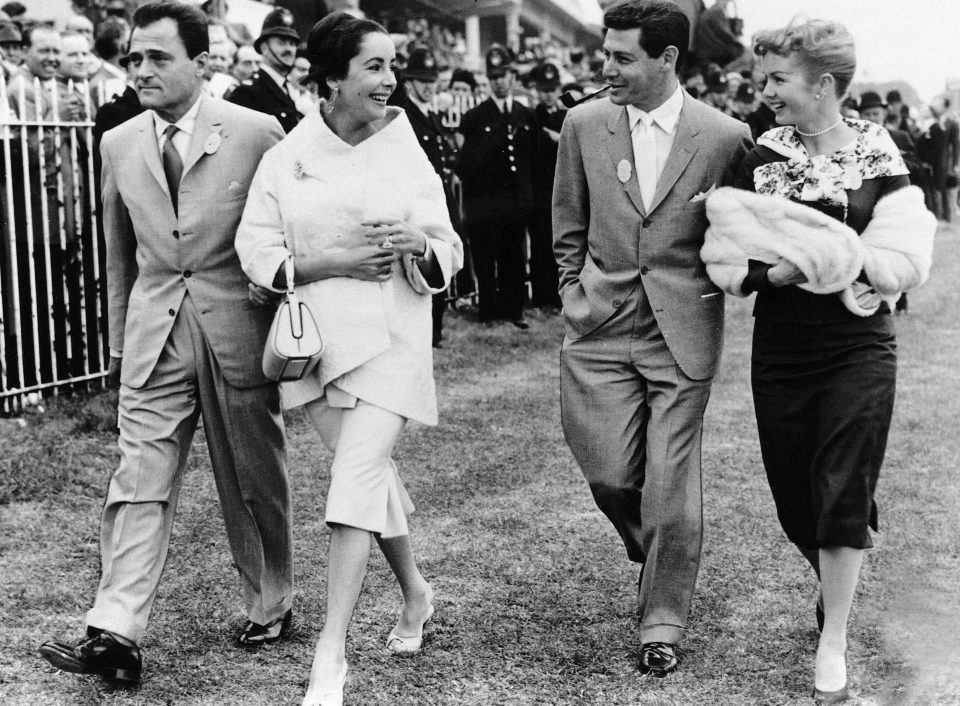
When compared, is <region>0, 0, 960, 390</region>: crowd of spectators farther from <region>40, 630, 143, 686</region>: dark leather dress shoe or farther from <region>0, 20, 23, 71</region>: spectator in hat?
<region>40, 630, 143, 686</region>: dark leather dress shoe

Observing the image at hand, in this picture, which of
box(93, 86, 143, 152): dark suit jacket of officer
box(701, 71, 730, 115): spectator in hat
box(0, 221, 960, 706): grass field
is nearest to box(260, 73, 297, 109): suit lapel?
box(93, 86, 143, 152): dark suit jacket of officer

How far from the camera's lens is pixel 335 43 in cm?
400

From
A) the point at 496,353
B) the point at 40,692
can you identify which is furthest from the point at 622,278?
the point at 496,353

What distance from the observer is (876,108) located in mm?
14719

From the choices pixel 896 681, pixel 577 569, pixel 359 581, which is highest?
pixel 359 581

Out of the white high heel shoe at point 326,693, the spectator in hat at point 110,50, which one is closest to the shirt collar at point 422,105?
the spectator in hat at point 110,50

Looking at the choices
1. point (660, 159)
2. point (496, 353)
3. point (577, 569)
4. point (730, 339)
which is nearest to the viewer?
point (660, 159)

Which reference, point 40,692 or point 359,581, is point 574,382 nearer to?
point 359,581

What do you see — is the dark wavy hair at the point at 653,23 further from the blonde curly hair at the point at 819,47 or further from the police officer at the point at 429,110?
the police officer at the point at 429,110

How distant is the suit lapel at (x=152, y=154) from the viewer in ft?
13.7

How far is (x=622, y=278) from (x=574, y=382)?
16.2 inches

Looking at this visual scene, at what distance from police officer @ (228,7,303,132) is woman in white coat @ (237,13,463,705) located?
388 centimetres

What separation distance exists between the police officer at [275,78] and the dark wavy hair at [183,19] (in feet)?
11.8

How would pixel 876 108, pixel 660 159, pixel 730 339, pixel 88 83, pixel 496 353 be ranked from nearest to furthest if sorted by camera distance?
pixel 660 159 < pixel 88 83 < pixel 496 353 < pixel 730 339 < pixel 876 108
